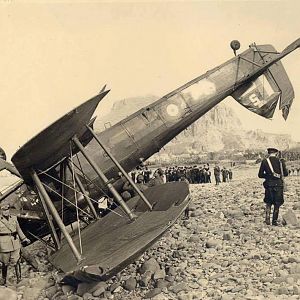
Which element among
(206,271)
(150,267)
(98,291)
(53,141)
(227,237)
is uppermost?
(53,141)

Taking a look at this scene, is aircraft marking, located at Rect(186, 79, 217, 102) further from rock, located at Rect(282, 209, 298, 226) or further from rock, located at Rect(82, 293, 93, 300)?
rock, located at Rect(82, 293, 93, 300)

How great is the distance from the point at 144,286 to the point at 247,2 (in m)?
5.70

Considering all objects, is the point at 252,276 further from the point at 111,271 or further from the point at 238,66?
the point at 238,66

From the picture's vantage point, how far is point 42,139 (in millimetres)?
4047

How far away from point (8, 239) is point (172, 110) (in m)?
3.52

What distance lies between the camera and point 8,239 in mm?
5535

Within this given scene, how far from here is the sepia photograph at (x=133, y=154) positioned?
4.58 meters

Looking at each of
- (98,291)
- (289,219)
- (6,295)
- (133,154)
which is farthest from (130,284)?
(289,219)

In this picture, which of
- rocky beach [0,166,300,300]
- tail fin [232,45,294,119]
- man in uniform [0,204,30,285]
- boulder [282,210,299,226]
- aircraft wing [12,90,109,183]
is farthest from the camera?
tail fin [232,45,294,119]

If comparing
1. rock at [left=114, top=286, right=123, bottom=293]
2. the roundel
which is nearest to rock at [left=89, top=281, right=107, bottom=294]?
rock at [left=114, top=286, right=123, bottom=293]

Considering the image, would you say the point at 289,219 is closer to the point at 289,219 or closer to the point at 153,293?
the point at 289,219

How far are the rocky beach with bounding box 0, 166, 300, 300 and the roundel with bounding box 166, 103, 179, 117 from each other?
2.10 metres

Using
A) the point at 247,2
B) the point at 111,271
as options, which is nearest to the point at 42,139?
the point at 111,271

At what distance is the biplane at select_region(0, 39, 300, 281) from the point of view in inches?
163
